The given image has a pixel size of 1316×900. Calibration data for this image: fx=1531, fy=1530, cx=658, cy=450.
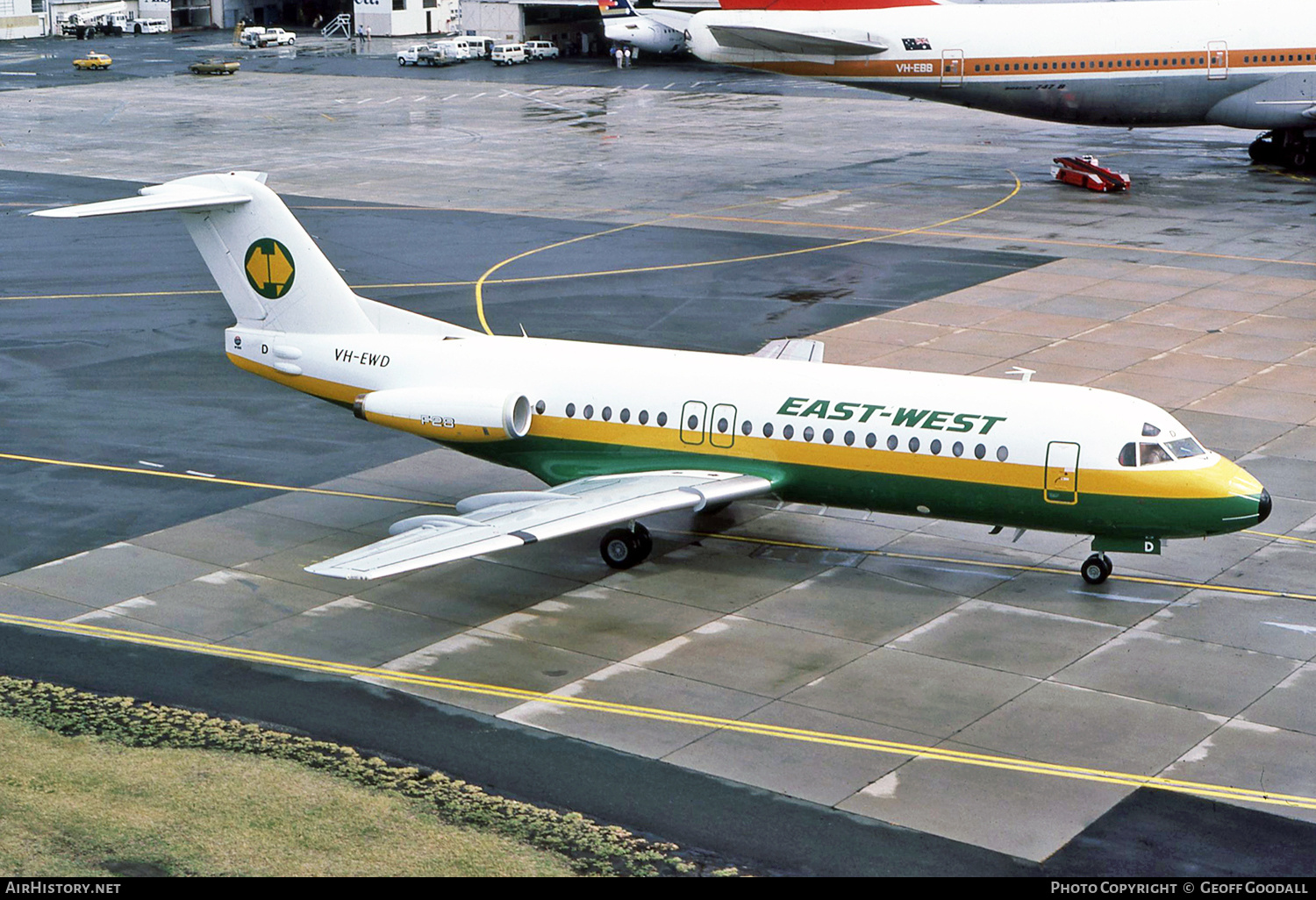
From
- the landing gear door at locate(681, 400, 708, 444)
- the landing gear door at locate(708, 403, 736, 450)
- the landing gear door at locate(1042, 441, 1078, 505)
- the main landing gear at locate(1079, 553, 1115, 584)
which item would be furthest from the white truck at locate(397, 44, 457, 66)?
the landing gear door at locate(1042, 441, 1078, 505)

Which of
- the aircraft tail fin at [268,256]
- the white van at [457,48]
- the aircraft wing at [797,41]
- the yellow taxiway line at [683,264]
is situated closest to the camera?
the aircraft tail fin at [268,256]

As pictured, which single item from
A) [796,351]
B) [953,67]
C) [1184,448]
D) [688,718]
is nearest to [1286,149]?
[953,67]

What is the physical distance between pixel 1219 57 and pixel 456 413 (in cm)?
4436

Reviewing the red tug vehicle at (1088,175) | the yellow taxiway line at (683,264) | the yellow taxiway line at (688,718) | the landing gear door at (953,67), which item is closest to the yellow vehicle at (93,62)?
the yellow taxiway line at (683,264)

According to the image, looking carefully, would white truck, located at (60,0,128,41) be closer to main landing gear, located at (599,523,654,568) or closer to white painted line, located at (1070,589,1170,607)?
main landing gear, located at (599,523,654,568)

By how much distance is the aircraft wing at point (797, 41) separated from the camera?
201 ft

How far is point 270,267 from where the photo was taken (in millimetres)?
29625

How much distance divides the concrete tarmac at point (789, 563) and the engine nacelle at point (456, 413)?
7.76 ft

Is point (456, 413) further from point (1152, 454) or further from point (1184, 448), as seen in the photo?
point (1184, 448)

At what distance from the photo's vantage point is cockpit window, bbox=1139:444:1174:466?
81.0ft

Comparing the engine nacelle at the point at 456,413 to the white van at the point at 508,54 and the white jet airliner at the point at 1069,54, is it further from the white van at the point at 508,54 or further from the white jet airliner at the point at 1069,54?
the white van at the point at 508,54

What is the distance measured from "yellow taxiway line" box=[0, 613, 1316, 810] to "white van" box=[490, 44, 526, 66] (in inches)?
3516
